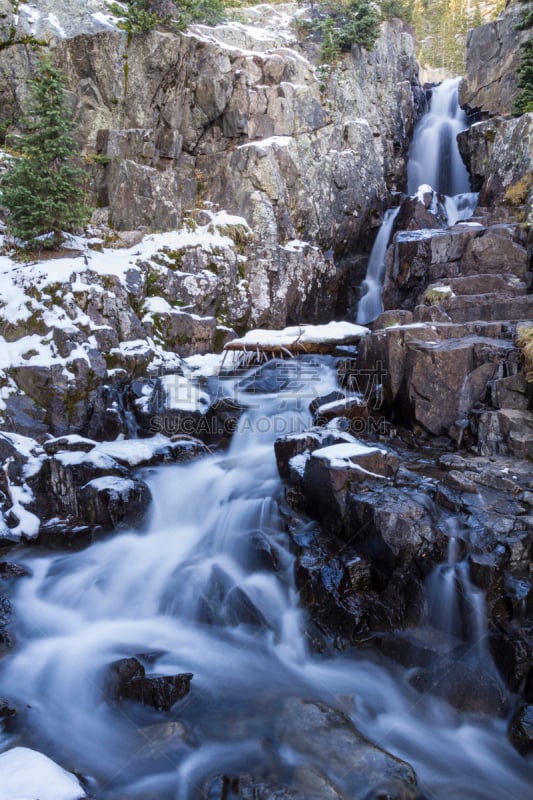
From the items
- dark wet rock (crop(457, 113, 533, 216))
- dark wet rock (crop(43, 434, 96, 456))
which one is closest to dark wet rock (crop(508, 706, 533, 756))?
dark wet rock (crop(43, 434, 96, 456))

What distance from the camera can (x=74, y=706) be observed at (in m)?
4.63

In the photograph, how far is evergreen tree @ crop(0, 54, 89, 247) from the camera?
33.3ft

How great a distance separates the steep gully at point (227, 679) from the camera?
12.3 ft

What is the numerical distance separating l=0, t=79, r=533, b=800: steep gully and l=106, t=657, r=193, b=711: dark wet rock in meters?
0.09

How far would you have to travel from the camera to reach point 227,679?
16.3 feet

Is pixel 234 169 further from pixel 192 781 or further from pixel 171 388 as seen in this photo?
pixel 192 781

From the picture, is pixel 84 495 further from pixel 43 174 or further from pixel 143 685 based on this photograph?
pixel 43 174

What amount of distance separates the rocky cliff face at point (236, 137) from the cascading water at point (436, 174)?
1.14m

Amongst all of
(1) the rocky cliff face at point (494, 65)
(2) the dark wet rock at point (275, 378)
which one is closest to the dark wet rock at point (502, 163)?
(1) the rocky cliff face at point (494, 65)

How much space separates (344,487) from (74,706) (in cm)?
361

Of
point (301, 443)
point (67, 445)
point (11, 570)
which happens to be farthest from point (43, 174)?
point (11, 570)

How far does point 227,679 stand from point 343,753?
1.67m

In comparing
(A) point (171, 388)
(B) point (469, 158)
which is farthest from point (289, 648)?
(B) point (469, 158)

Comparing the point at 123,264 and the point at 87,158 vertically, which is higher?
the point at 87,158
